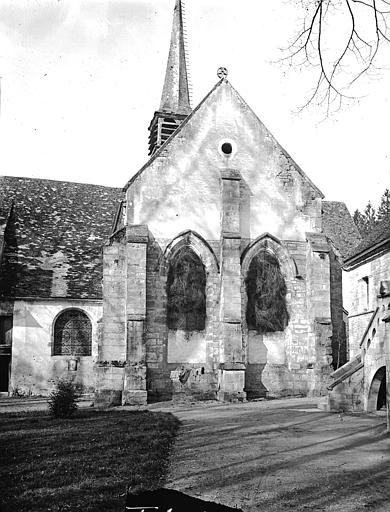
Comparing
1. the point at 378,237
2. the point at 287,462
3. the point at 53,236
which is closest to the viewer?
the point at 287,462

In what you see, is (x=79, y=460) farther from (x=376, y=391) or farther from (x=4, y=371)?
(x=4, y=371)

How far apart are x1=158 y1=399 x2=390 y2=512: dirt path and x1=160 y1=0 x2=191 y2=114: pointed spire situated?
23681mm

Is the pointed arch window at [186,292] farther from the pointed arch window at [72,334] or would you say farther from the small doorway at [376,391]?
the small doorway at [376,391]

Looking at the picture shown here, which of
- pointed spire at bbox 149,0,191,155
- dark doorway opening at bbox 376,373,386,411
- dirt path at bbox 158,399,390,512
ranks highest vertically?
pointed spire at bbox 149,0,191,155

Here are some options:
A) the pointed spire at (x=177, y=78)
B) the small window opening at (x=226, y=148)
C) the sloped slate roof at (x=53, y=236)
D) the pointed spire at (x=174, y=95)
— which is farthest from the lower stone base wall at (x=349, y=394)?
the pointed spire at (x=177, y=78)

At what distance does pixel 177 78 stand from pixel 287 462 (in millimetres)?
30367

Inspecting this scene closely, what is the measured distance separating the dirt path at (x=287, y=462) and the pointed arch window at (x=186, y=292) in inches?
270

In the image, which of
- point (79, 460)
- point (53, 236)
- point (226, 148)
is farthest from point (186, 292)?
point (79, 460)

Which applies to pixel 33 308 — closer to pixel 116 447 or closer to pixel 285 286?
pixel 285 286

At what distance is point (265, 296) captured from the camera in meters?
23.4

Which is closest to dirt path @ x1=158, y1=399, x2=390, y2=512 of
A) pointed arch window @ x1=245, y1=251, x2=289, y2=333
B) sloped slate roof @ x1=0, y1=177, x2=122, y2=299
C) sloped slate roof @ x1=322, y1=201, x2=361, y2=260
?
pointed arch window @ x1=245, y1=251, x2=289, y2=333

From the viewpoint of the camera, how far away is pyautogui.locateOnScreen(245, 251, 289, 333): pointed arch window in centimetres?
2322

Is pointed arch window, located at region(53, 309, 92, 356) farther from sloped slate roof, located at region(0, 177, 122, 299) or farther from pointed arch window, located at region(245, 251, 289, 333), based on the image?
pointed arch window, located at region(245, 251, 289, 333)

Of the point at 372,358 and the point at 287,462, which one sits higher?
the point at 372,358
